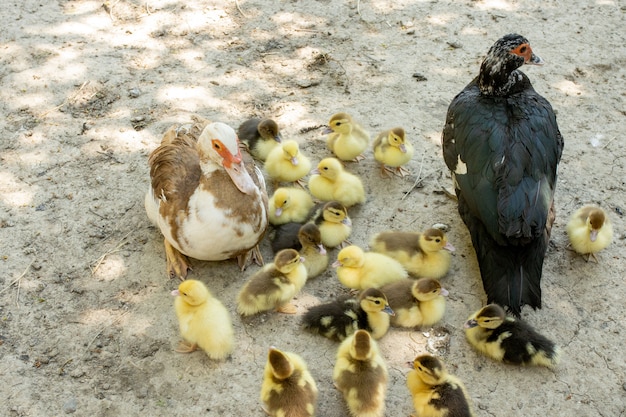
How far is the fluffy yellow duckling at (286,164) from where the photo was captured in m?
4.72

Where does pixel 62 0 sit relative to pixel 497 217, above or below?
below

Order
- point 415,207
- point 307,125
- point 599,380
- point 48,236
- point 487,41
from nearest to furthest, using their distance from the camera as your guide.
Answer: point 599,380, point 48,236, point 415,207, point 307,125, point 487,41

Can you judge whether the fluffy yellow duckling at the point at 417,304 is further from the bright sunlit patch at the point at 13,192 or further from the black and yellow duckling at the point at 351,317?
the bright sunlit patch at the point at 13,192

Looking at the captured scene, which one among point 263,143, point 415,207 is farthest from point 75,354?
point 415,207

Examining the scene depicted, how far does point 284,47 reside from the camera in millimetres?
6488

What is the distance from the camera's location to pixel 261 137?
16.7 feet

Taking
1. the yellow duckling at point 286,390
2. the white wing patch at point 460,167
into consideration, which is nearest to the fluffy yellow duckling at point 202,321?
the yellow duckling at point 286,390

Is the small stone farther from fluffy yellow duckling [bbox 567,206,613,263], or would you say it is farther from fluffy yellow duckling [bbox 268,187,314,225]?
fluffy yellow duckling [bbox 567,206,613,263]

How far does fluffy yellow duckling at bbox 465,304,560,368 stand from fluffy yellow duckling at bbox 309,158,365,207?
139 cm

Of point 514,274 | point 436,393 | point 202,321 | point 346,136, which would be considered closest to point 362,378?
point 436,393

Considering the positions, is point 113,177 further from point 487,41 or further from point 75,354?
point 487,41

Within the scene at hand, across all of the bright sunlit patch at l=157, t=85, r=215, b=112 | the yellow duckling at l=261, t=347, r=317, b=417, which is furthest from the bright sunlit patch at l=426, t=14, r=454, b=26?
the yellow duckling at l=261, t=347, r=317, b=417

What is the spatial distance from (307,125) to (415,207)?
132 centimetres

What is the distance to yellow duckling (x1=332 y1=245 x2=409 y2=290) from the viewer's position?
3.99 meters
